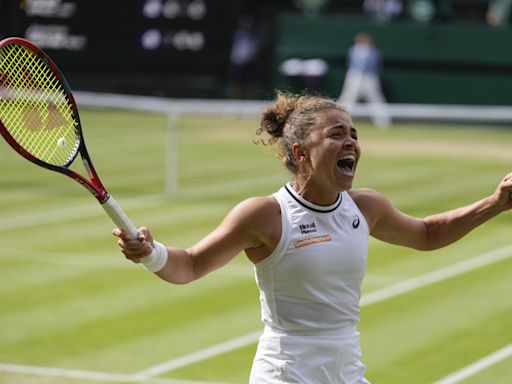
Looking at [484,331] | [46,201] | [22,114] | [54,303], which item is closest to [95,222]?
[46,201]

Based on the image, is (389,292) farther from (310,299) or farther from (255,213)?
(255,213)

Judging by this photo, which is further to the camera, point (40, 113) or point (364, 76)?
point (364, 76)

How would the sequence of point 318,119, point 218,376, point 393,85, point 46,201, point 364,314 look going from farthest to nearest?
point 393,85 < point 46,201 < point 364,314 < point 218,376 < point 318,119

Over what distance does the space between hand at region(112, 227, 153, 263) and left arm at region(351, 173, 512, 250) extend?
123 centimetres

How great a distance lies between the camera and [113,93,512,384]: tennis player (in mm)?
5348

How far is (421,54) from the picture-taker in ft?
92.0

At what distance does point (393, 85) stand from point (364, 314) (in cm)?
1882

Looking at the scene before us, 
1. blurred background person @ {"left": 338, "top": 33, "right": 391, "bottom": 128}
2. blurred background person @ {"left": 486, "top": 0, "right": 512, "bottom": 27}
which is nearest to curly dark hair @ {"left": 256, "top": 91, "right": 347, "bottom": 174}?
blurred background person @ {"left": 338, "top": 33, "right": 391, "bottom": 128}

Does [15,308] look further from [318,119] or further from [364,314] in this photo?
[318,119]

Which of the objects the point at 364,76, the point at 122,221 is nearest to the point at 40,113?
the point at 122,221

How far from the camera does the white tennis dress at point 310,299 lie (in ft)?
17.6

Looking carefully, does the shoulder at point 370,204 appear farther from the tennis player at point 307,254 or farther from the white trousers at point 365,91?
the white trousers at point 365,91

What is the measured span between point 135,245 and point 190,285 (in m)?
6.62

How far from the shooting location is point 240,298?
36.6 ft
